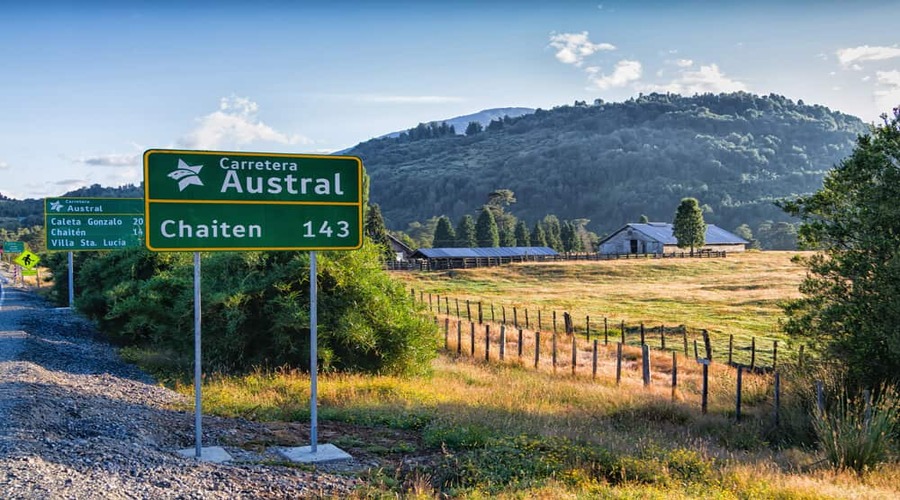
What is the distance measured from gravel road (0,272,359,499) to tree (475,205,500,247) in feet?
278

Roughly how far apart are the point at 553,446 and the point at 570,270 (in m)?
60.7

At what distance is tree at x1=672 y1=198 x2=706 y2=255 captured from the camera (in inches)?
3287

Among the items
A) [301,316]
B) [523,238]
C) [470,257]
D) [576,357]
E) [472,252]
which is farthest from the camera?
[523,238]

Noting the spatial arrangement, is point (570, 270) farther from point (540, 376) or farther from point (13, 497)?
point (13, 497)

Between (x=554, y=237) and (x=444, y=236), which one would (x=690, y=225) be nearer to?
(x=554, y=237)

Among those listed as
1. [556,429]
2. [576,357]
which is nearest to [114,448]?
[556,429]

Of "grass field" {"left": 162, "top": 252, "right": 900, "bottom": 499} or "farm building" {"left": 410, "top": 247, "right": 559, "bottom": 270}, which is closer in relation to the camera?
"grass field" {"left": 162, "top": 252, "right": 900, "bottom": 499}

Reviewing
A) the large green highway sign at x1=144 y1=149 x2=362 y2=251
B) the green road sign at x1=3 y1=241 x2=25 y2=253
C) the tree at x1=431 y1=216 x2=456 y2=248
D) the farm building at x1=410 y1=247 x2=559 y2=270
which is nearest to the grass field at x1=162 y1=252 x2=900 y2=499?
the large green highway sign at x1=144 y1=149 x2=362 y2=251

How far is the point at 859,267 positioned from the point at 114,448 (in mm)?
12405

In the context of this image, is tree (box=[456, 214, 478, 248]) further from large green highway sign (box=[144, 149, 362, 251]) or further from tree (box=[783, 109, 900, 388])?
large green highway sign (box=[144, 149, 362, 251])

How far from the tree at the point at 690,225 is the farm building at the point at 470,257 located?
629 inches

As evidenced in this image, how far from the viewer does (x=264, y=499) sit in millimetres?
6414

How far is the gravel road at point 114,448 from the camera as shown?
618 cm

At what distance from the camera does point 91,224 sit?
29.3 metres
